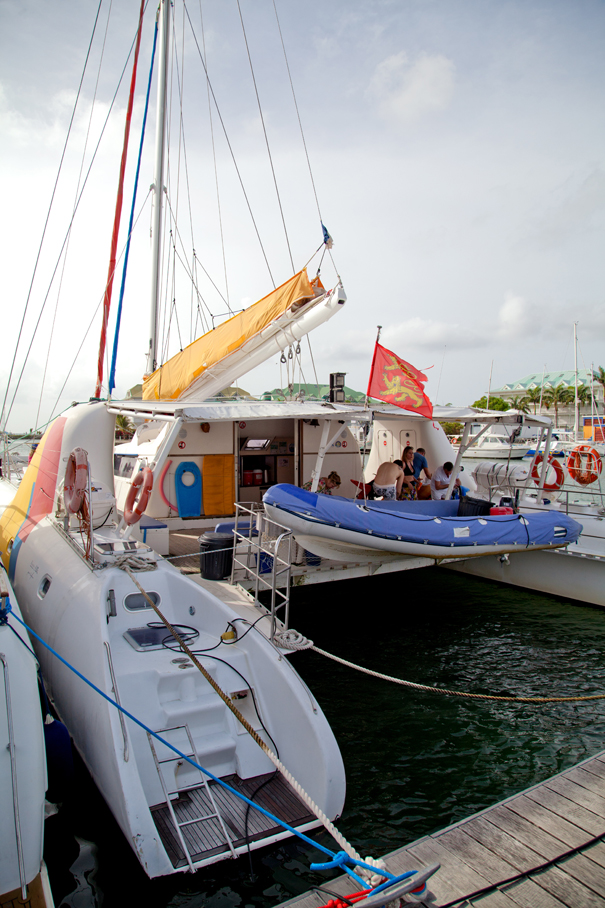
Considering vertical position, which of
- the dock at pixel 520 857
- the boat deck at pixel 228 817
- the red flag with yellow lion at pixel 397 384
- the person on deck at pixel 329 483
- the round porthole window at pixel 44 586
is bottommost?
the boat deck at pixel 228 817

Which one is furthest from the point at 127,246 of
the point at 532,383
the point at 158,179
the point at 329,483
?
the point at 532,383

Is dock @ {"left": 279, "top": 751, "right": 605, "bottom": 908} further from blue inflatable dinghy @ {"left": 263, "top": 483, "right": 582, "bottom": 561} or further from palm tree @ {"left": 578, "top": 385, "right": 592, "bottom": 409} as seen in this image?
palm tree @ {"left": 578, "top": 385, "right": 592, "bottom": 409}

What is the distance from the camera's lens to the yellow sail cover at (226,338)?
8.88 meters

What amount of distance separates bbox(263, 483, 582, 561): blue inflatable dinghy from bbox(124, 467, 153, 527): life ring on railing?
1638 mm

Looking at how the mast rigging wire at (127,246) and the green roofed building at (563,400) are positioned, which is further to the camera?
the green roofed building at (563,400)

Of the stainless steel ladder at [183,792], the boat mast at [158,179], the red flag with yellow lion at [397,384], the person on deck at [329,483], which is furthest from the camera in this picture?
the boat mast at [158,179]

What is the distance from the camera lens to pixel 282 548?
27.9 feet

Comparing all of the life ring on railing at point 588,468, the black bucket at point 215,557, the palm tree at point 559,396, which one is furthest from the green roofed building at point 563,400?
the black bucket at point 215,557

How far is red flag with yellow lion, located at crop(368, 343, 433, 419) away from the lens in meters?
8.40

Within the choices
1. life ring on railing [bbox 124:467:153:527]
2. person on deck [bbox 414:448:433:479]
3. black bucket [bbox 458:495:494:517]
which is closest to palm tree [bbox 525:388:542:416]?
person on deck [bbox 414:448:433:479]

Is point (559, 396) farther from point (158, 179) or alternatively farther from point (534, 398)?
point (158, 179)

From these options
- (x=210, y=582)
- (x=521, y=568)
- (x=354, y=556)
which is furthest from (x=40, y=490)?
(x=521, y=568)

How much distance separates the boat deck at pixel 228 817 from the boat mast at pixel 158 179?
32.2 ft

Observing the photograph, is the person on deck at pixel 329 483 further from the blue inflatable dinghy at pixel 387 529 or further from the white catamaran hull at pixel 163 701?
the white catamaran hull at pixel 163 701
